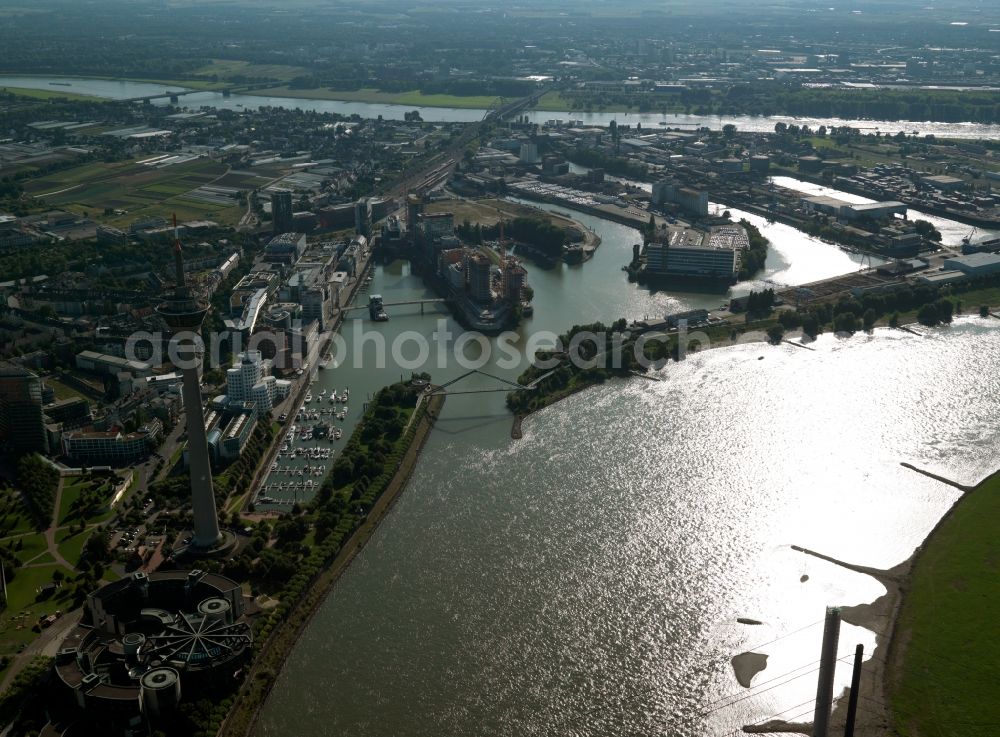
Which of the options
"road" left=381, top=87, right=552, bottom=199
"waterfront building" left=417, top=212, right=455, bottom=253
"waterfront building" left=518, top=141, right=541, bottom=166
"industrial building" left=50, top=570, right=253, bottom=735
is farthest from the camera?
"waterfront building" left=518, top=141, right=541, bottom=166

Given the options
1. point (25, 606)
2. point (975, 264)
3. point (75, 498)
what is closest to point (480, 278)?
point (75, 498)

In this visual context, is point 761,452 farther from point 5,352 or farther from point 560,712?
point 5,352

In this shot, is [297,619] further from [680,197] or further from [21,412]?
[680,197]

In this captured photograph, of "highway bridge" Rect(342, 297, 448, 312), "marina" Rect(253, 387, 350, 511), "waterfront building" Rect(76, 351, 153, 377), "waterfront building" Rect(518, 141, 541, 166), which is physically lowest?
"marina" Rect(253, 387, 350, 511)

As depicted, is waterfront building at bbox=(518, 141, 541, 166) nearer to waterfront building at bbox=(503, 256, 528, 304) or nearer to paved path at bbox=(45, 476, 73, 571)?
waterfront building at bbox=(503, 256, 528, 304)

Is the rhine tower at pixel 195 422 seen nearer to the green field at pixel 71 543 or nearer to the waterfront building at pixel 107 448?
the green field at pixel 71 543

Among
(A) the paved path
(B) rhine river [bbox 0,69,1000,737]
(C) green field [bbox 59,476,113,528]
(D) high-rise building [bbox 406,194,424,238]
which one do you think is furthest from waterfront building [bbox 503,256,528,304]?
(A) the paved path

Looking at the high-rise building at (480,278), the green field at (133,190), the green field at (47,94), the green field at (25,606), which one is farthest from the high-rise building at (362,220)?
the green field at (47,94)

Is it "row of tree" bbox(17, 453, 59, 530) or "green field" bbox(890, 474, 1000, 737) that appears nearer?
"green field" bbox(890, 474, 1000, 737)
